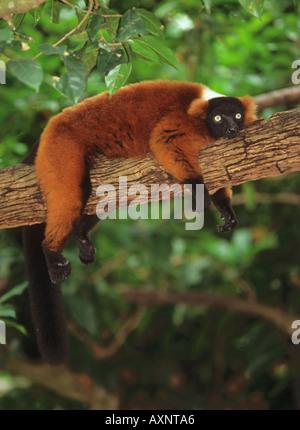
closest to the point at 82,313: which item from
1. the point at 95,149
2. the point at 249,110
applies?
the point at 95,149

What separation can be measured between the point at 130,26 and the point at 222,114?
1622mm

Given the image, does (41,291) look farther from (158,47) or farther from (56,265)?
(158,47)

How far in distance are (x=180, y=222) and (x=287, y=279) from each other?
5.46ft

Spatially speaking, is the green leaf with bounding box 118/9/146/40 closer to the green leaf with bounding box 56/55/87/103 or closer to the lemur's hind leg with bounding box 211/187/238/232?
the green leaf with bounding box 56/55/87/103

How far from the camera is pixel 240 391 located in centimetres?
740

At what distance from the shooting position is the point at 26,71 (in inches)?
82.6

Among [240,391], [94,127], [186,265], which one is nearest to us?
[94,127]

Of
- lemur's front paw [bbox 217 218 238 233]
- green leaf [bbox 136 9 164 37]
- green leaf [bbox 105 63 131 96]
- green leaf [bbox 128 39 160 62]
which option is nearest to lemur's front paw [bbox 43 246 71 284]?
lemur's front paw [bbox 217 218 238 233]

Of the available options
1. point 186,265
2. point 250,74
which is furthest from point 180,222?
point 250,74

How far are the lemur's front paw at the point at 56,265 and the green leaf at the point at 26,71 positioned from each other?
1.76 meters

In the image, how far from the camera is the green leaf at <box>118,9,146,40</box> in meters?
2.30

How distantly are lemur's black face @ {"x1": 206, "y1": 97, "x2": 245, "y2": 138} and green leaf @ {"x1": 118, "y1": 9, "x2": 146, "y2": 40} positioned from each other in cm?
147

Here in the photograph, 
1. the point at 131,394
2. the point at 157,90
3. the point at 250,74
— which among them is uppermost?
the point at 250,74

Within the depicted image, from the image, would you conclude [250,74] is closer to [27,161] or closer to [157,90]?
[157,90]
